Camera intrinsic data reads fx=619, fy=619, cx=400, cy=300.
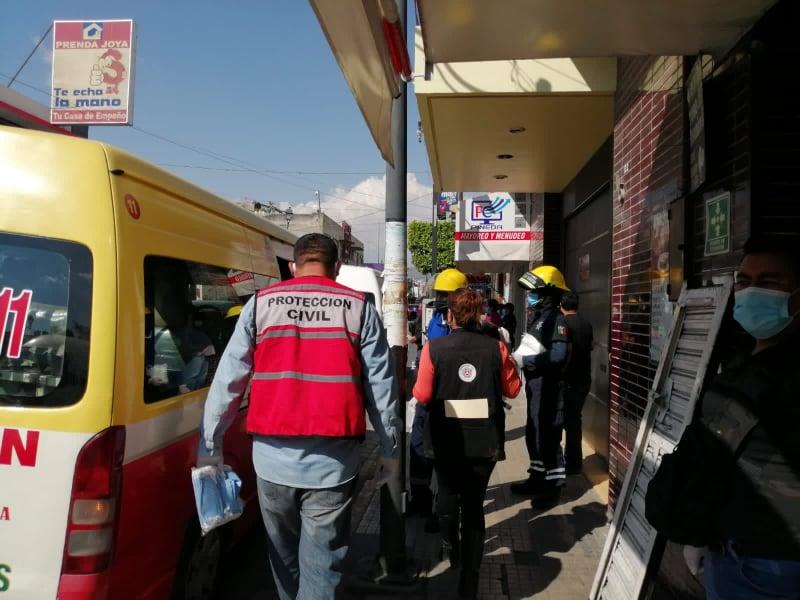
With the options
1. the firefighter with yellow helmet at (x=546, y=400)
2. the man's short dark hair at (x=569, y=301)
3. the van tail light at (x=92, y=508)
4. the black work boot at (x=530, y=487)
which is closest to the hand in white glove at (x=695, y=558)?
the van tail light at (x=92, y=508)

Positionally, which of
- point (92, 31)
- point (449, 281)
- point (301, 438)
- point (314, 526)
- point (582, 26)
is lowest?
point (314, 526)

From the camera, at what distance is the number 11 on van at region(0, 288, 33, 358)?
2354 millimetres

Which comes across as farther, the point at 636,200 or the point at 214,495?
the point at 636,200

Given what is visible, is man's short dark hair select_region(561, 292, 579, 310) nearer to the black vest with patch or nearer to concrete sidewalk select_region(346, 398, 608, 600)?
concrete sidewalk select_region(346, 398, 608, 600)

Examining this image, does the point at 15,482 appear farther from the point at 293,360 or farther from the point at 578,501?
the point at 578,501

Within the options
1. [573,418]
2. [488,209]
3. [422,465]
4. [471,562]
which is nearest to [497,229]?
[488,209]

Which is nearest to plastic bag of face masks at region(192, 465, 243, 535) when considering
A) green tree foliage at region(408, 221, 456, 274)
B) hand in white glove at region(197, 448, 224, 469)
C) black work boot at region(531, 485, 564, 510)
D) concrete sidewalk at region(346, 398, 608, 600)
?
hand in white glove at region(197, 448, 224, 469)

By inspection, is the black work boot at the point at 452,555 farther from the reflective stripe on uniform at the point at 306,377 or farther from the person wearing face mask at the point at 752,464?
the person wearing face mask at the point at 752,464

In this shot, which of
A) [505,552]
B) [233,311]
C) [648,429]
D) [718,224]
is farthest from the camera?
[505,552]

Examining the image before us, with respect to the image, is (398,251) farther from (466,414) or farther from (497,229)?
(497,229)

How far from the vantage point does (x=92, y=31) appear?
14.9m

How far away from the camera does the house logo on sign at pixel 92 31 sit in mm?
14922

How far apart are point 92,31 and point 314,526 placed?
52.5 ft

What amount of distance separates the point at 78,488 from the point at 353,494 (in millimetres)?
1133
